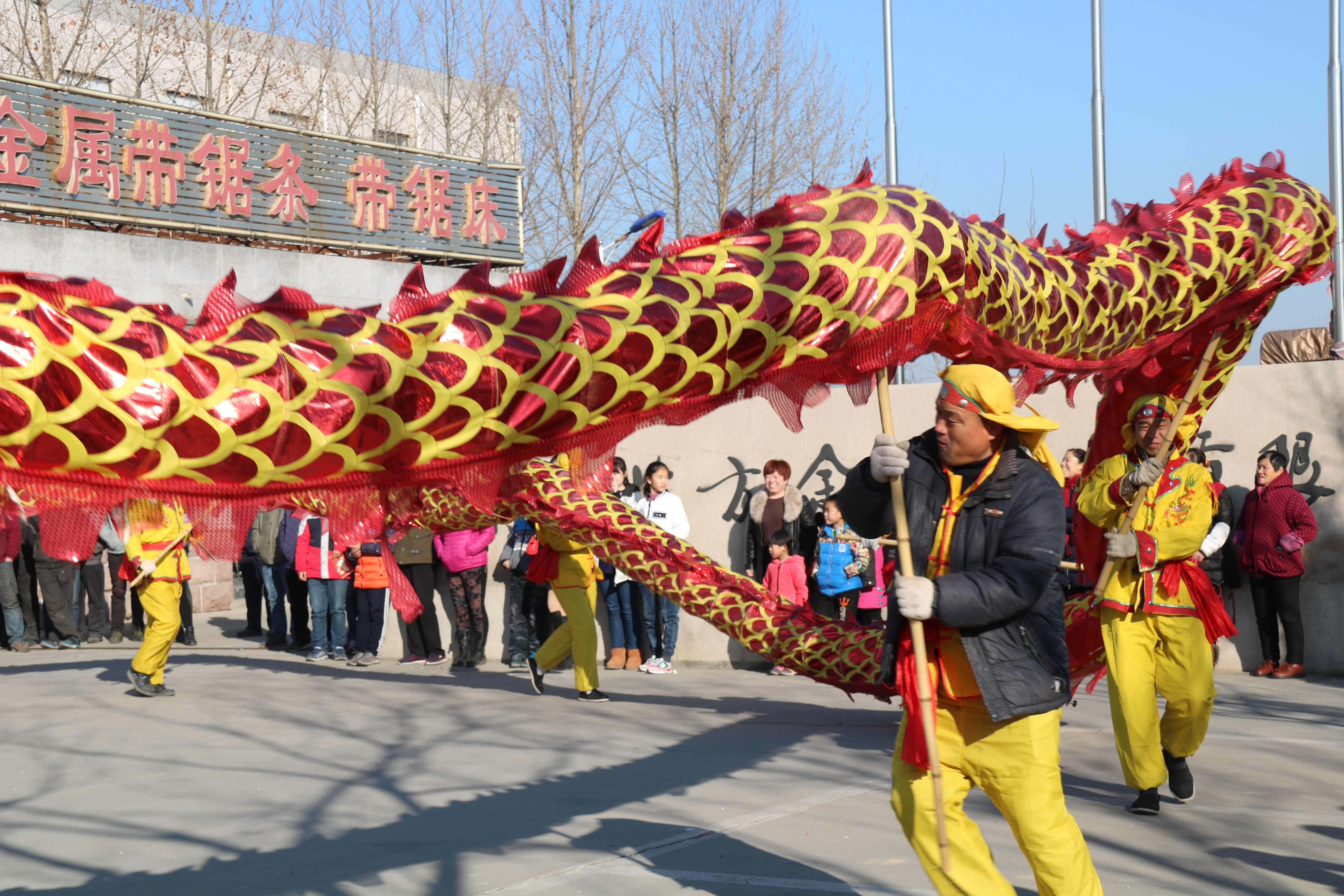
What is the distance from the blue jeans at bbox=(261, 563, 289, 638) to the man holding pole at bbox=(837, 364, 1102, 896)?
33.2 feet

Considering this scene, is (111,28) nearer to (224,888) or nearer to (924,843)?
(224,888)

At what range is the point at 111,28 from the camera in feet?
59.7

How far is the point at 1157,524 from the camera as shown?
17.7 feet

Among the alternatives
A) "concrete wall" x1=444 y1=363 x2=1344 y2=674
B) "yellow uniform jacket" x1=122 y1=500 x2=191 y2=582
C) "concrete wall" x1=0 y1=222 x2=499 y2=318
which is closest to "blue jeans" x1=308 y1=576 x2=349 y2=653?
"concrete wall" x1=444 y1=363 x2=1344 y2=674

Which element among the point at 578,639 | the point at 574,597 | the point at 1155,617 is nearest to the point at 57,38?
the point at 574,597

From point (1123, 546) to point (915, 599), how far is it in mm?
2397

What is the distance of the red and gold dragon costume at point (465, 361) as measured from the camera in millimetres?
1830

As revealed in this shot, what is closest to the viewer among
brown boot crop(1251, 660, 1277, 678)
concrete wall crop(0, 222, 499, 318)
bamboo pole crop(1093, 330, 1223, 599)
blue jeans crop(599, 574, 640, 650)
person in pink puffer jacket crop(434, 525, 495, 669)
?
bamboo pole crop(1093, 330, 1223, 599)

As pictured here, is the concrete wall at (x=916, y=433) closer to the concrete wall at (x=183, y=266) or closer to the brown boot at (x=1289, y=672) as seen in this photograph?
the brown boot at (x=1289, y=672)

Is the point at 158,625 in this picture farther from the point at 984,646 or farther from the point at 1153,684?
the point at 984,646

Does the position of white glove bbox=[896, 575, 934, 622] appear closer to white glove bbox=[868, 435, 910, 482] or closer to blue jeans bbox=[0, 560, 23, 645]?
white glove bbox=[868, 435, 910, 482]

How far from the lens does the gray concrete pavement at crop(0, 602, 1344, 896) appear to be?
4.53m

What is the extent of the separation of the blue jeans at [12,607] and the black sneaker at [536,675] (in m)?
5.63

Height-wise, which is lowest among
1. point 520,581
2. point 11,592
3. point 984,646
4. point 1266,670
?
point 1266,670
